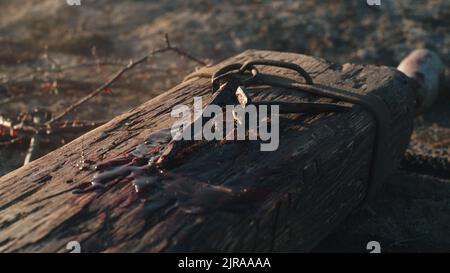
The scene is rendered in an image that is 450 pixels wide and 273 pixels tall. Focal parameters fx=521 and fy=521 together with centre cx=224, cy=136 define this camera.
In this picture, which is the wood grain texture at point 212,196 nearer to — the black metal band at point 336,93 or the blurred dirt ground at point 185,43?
the black metal band at point 336,93

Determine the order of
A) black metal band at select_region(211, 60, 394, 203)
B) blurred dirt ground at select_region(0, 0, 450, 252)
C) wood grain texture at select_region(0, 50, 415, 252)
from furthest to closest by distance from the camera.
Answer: blurred dirt ground at select_region(0, 0, 450, 252) → black metal band at select_region(211, 60, 394, 203) → wood grain texture at select_region(0, 50, 415, 252)

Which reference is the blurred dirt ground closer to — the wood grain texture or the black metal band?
the black metal band

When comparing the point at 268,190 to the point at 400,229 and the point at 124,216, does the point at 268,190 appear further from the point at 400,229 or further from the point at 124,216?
the point at 400,229

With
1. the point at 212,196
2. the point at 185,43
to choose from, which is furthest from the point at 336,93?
the point at 185,43

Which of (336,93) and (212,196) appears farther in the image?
(336,93)

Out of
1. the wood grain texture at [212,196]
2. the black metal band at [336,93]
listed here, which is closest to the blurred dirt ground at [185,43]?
the black metal band at [336,93]

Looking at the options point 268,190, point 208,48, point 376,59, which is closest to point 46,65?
point 208,48

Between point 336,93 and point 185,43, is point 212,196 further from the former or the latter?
point 185,43

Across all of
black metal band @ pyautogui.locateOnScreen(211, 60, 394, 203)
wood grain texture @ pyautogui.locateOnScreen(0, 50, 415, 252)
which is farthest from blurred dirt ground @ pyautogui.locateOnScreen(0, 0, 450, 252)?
wood grain texture @ pyautogui.locateOnScreen(0, 50, 415, 252)
